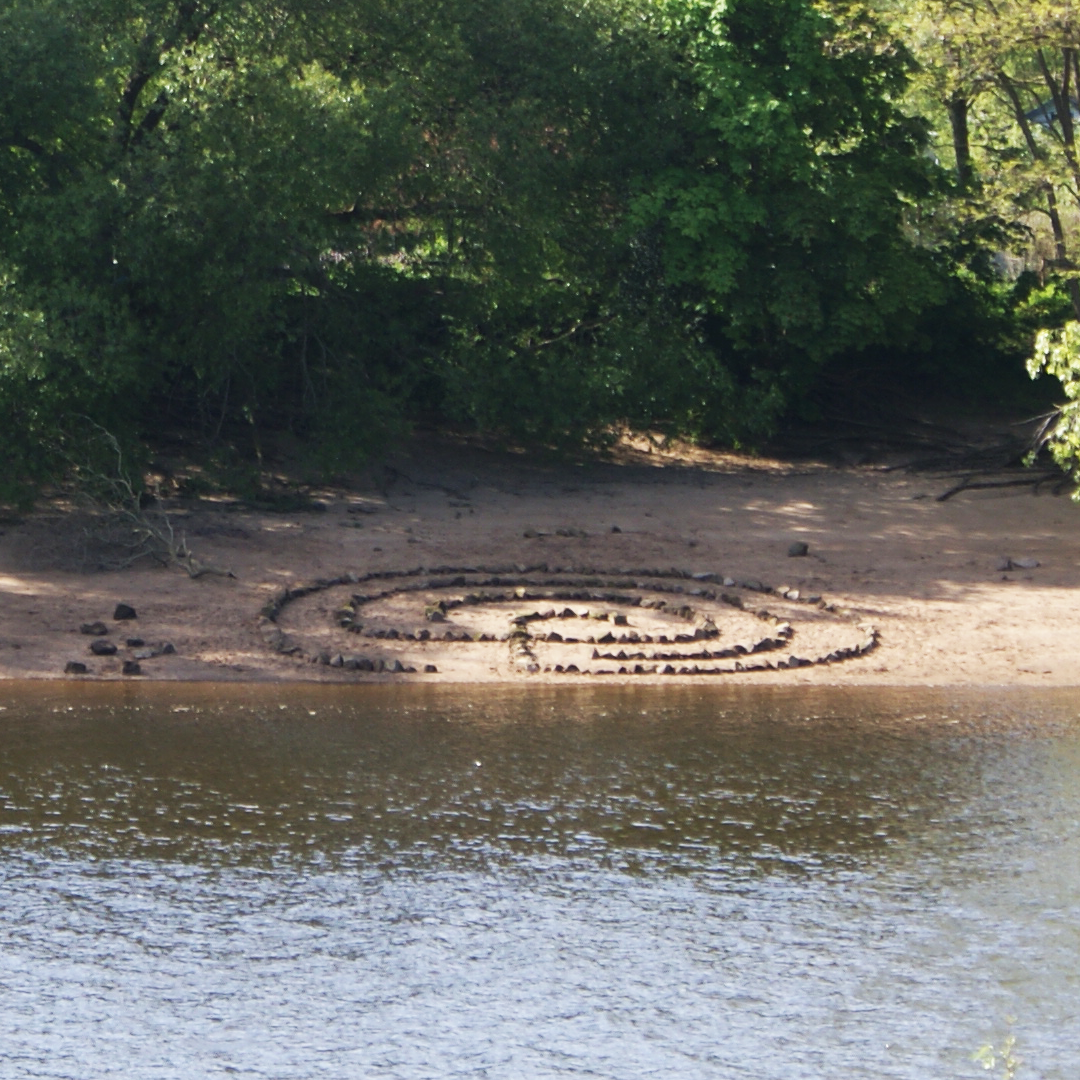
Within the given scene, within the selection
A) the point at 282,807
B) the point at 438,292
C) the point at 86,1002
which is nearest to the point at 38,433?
the point at 438,292

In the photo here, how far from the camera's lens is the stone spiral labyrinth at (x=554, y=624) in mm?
10992

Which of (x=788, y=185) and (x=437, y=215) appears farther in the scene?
(x=788, y=185)

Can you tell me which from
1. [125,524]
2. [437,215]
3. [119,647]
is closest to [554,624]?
[119,647]

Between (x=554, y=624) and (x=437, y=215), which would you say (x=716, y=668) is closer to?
(x=554, y=624)

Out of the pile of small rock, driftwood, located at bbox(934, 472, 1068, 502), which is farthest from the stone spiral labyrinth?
driftwood, located at bbox(934, 472, 1068, 502)

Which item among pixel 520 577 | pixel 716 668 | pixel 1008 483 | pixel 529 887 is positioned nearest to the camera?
pixel 529 887

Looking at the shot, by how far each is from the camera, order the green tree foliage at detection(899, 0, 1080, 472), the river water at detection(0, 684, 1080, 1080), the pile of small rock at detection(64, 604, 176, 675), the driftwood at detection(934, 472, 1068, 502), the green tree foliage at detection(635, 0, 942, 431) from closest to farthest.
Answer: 1. the river water at detection(0, 684, 1080, 1080)
2. the pile of small rock at detection(64, 604, 176, 675)
3. the green tree foliage at detection(899, 0, 1080, 472)
4. the driftwood at detection(934, 472, 1068, 502)
5. the green tree foliage at detection(635, 0, 942, 431)

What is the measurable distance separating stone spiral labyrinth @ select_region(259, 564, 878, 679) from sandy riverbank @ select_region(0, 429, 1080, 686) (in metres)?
0.03

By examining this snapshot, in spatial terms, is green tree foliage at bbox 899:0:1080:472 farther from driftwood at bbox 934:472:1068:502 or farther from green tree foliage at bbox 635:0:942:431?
green tree foliage at bbox 635:0:942:431

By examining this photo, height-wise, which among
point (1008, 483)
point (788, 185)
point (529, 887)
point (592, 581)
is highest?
point (788, 185)

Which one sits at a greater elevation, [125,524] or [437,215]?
[437,215]

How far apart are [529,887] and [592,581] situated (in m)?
6.96

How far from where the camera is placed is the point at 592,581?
1328 cm

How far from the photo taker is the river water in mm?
4973
